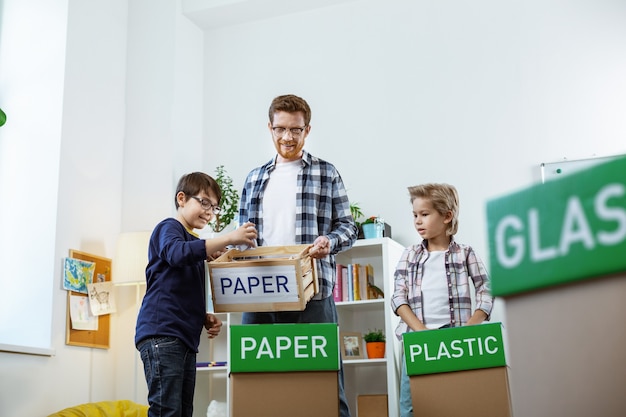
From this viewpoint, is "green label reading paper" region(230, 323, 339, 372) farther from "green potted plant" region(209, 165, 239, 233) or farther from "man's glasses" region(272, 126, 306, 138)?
"green potted plant" region(209, 165, 239, 233)

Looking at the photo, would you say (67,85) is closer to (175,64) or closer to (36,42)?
(36,42)

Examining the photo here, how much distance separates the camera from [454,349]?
1967 mm

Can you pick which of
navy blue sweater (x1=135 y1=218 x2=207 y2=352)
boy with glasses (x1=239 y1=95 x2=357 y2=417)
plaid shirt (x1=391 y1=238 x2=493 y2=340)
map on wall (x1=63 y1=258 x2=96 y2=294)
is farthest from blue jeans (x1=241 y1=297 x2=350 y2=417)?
map on wall (x1=63 y1=258 x2=96 y2=294)

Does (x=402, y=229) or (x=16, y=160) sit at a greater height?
(x=16, y=160)

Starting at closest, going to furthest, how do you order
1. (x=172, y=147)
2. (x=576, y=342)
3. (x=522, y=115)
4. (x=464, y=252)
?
(x=576, y=342) → (x=464, y=252) → (x=522, y=115) → (x=172, y=147)

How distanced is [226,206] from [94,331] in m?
1.00

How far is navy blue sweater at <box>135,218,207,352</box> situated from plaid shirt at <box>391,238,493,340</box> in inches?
29.0

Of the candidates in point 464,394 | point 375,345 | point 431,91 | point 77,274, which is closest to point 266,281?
point 464,394

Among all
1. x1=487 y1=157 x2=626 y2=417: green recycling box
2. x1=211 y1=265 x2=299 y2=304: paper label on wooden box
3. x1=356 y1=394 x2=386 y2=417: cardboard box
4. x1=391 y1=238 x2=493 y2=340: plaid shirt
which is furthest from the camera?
x1=356 y1=394 x2=386 y2=417: cardboard box

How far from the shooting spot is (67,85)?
391 cm

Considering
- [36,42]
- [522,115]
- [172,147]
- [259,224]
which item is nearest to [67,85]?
[36,42]

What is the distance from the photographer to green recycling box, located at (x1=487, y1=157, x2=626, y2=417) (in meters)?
0.55

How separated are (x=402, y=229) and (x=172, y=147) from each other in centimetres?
144

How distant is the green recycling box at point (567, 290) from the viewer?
0.55 meters
